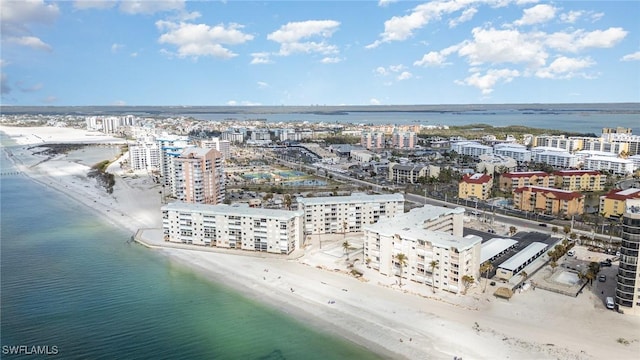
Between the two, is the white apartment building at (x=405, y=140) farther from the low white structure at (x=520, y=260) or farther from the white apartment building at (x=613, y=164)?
the low white structure at (x=520, y=260)

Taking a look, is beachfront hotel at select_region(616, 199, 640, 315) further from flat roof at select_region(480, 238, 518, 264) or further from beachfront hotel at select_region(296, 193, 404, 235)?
beachfront hotel at select_region(296, 193, 404, 235)

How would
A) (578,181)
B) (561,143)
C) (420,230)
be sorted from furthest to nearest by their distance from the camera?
(561,143), (578,181), (420,230)

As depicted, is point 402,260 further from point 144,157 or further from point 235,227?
point 144,157

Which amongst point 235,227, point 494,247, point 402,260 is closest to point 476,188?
point 494,247

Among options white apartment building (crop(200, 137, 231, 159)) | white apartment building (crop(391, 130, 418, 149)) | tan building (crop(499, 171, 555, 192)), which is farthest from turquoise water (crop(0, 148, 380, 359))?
white apartment building (crop(391, 130, 418, 149))

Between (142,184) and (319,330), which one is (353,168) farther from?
(319,330)

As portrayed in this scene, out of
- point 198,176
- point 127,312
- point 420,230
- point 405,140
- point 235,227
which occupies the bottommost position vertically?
point 127,312

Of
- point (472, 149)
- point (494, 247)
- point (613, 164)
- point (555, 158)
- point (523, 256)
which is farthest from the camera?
point (472, 149)
